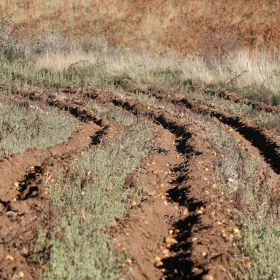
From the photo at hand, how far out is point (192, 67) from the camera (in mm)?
15469

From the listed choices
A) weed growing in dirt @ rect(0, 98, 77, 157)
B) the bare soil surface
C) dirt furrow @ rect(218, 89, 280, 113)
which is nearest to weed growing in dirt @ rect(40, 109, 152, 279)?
the bare soil surface

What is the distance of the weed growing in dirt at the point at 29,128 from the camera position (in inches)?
270

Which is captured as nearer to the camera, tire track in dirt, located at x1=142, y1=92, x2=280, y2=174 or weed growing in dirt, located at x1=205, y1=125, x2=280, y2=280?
weed growing in dirt, located at x1=205, y1=125, x2=280, y2=280

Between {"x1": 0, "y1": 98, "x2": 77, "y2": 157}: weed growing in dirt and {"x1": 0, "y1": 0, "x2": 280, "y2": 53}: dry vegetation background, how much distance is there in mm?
16068

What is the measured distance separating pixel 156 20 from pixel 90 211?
23474mm

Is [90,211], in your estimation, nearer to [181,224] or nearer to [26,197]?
[26,197]

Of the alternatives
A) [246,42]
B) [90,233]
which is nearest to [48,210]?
[90,233]

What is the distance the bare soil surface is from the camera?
3.90 metres

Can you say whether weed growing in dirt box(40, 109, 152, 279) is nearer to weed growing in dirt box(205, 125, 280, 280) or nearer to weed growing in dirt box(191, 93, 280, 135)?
weed growing in dirt box(205, 125, 280, 280)

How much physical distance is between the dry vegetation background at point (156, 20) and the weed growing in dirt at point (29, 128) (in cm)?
1607

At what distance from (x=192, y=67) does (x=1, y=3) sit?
1750 centimetres

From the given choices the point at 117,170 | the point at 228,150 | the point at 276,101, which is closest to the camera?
the point at 117,170

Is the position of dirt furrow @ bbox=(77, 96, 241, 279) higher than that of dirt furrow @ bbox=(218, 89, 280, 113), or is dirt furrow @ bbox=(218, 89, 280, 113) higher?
dirt furrow @ bbox=(77, 96, 241, 279)

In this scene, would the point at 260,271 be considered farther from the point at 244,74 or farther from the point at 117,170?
the point at 244,74
